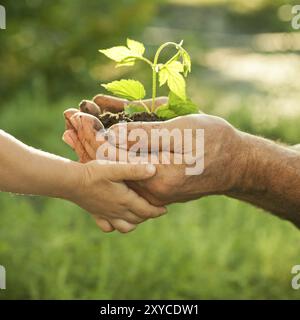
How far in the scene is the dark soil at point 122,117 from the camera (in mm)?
2107

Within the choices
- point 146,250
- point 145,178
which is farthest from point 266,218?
point 145,178

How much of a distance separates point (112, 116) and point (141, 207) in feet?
1.09

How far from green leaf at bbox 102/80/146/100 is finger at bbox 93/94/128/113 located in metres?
0.23

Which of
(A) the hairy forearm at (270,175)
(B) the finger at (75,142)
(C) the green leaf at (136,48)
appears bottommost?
(A) the hairy forearm at (270,175)

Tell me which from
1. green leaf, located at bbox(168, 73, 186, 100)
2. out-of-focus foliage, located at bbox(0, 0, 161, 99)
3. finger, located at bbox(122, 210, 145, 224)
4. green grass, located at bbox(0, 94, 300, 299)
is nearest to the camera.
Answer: green leaf, located at bbox(168, 73, 186, 100)

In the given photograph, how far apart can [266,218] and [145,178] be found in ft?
5.80

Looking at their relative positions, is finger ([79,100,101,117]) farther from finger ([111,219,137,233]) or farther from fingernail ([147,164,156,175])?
finger ([111,219,137,233])

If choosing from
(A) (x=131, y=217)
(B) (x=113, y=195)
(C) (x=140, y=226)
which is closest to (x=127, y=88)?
(B) (x=113, y=195)

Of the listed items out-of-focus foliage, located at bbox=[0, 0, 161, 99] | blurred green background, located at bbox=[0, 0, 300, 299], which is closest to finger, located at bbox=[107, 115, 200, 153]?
blurred green background, located at bbox=[0, 0, 300, 299]

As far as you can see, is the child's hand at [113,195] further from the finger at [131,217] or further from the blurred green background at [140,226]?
the blurred green background at [140,226]

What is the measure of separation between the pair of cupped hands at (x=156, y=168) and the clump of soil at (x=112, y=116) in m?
0.02

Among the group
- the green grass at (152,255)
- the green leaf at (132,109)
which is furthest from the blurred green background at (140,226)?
the green leaf at (132,109)

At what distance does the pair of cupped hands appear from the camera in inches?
82.7
